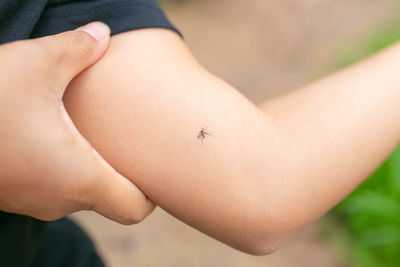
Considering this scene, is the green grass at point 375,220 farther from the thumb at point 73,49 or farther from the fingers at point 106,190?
the thumb at point 73,49

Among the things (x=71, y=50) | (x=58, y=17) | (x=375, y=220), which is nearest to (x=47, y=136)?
(x=71, y=50)

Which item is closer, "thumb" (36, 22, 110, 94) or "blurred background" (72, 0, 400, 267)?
"thumb" (36, 22, 110, 94)

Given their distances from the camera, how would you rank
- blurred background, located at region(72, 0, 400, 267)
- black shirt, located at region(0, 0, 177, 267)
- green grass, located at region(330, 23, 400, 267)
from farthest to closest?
blurred background, located at region(72, 0, 400, 267)
green grass, located at region(330, 23, 400, 267)
black shirt, located at region(0, 0, 177, 267)

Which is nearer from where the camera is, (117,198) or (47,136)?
(47,136)

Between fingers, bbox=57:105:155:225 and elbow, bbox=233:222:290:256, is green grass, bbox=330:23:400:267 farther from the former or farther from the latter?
fingers, bbox=57:105:155:225

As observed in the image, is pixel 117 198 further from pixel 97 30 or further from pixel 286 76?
pixel 286 76

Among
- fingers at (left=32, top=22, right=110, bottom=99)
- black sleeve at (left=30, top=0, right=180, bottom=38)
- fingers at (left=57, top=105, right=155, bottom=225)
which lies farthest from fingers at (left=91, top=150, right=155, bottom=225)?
black sleeve at (left=30, top=0, right=180, bottom=38)
